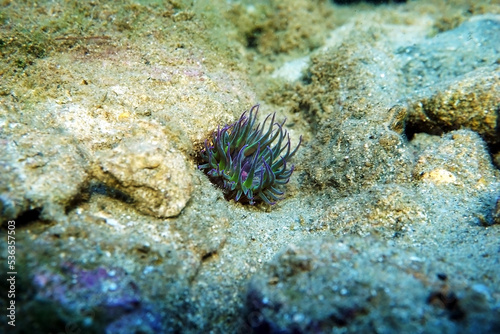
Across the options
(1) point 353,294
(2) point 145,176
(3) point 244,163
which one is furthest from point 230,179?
(1) point 353,294

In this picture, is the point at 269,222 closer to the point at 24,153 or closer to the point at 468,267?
the point at 468,267

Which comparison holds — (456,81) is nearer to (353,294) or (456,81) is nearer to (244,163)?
(244,163)

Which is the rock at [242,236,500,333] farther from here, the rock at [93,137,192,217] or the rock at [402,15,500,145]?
the rock at [402,15,500,145]

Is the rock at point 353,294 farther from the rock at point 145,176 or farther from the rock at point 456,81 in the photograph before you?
the rock at point 456,81

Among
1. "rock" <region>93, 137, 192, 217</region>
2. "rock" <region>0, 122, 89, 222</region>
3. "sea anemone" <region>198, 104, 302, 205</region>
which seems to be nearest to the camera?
"rock" <region>0, 122, 89, 222</region>

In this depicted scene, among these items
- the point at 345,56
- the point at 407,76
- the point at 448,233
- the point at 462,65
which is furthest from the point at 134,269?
the point at 462,65

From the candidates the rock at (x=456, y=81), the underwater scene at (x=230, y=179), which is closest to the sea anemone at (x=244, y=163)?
the underwater scene at (x=230, y=179)

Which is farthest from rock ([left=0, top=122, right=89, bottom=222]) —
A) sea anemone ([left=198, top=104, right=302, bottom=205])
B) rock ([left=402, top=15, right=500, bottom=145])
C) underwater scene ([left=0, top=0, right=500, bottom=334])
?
rock ([left=402, top=15, right=500, bottom=145])

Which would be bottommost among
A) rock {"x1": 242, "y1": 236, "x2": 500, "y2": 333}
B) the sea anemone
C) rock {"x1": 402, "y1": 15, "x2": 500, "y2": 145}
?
rock {"x1": 242, "y1": 236, "x2": 500, "y2": 333}
